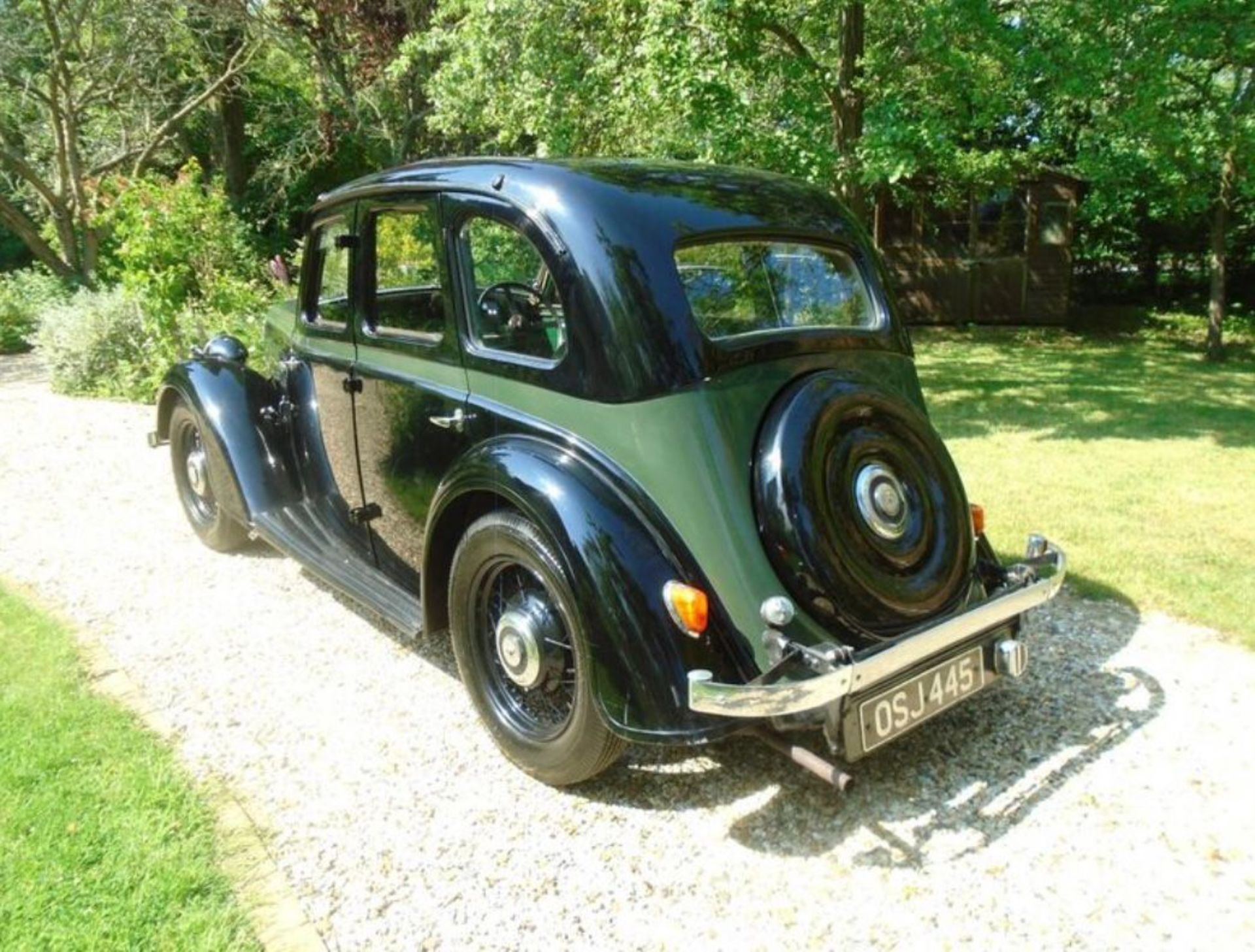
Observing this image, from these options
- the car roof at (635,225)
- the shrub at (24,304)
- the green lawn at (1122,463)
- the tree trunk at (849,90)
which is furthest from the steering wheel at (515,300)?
the shrub at (24,304)

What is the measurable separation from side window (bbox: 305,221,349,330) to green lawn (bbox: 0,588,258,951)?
188 cm

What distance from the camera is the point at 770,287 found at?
3.09 m

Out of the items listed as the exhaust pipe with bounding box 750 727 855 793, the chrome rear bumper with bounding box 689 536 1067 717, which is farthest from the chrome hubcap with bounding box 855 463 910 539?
the exhaust pipe with bounding box 750 727 855 793

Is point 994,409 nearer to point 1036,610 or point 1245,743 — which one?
point 1036,610

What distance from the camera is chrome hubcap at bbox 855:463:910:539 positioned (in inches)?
107

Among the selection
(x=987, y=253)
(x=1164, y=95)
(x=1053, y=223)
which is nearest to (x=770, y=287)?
(x=1164, y=95)

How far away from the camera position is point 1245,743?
10.0 ft

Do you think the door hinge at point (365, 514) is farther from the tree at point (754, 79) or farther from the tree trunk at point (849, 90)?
the tree trunk at point (849, 90)

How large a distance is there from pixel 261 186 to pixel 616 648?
21128 mm

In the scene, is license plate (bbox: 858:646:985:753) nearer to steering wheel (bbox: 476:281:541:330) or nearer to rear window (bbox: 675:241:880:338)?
rear window (bbox: 675:241:880:338)

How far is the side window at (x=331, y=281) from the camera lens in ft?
12.8

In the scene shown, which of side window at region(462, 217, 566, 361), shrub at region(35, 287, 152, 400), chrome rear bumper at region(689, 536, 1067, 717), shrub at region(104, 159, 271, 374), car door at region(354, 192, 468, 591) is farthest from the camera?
shrub at region(35, 287, 152, 400)

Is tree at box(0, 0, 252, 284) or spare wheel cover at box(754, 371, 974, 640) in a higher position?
tree at box(0, 0, 252, 284)

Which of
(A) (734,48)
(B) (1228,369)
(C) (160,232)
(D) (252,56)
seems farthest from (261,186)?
(B) (1228,369)
